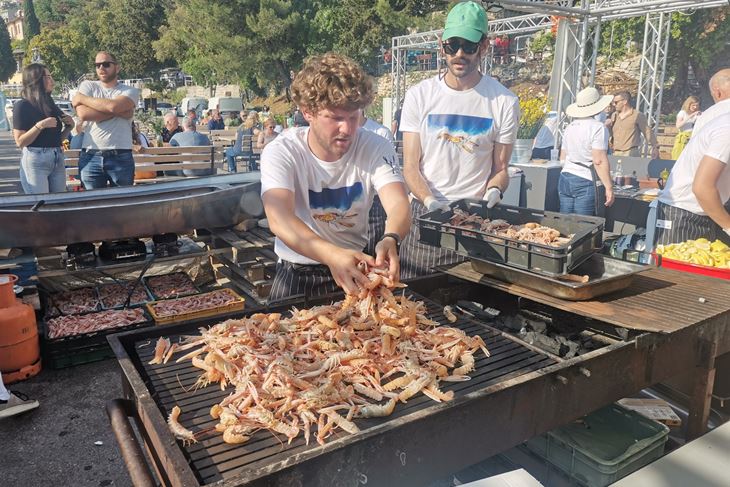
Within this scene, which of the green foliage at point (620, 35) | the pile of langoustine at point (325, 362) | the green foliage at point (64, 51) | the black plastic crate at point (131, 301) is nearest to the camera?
the pile of langoustine at point (325, 362)

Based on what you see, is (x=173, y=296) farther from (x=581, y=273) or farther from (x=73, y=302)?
(x=581, y=273)

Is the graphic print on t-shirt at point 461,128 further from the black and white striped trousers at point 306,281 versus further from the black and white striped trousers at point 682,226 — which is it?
the black and white striped trousers at point 682,226

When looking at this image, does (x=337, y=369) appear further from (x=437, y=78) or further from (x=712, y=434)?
(x=437, y=78)

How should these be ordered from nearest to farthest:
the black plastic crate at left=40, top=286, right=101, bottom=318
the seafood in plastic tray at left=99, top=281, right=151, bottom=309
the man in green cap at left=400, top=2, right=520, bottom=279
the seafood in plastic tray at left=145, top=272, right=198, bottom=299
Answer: the man in green cap at left=400, top=2, right=520, bottom=279, the black plastic crate at left=40, top=286, right=101, bottom=318, the seafood in plastic tray at left=99, top=281, right=151, bottom=309, the seafood in plastic tray at left=145, top=272, right=198, bottom=299

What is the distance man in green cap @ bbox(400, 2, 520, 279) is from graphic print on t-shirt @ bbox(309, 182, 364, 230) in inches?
35.9

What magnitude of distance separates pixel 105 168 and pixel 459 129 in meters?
5.38

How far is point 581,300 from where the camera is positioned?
10.2 feet

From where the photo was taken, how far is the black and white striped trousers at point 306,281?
10.8 ft

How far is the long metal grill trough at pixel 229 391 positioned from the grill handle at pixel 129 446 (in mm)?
133

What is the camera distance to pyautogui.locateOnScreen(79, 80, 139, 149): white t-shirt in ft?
22.7

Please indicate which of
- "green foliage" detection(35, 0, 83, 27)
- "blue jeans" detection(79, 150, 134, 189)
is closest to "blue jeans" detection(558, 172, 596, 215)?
"blue jeans" detection(79, 150, 134, 189)

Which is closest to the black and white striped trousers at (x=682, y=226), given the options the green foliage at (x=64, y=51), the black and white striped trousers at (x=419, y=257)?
the black and white striped trousers at (x=419, y=257)

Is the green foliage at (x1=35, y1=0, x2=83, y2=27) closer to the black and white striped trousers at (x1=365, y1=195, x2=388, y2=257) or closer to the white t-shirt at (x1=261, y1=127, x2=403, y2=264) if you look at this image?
the black and white striped trousers at (x1=365, y1=195, x2=388, y2=257)

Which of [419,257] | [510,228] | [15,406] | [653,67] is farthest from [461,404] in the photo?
[653,67]
